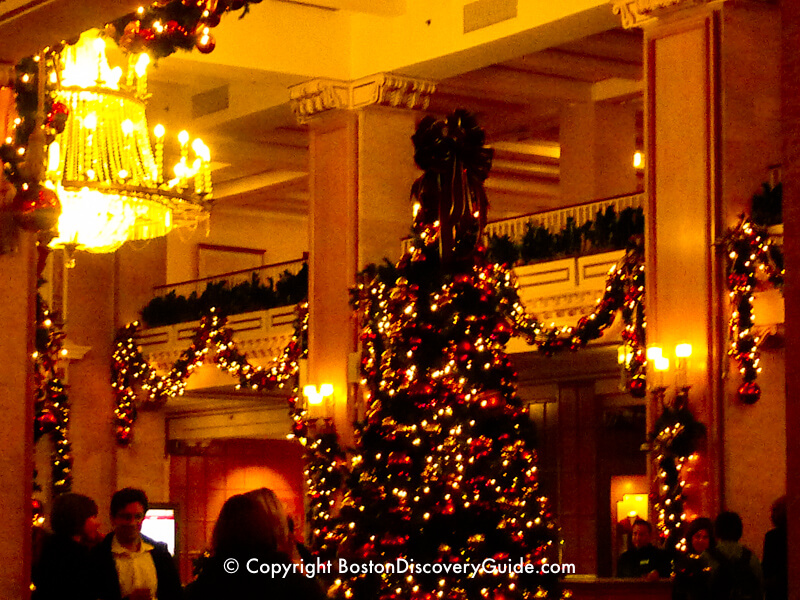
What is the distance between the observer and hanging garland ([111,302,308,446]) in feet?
57.8

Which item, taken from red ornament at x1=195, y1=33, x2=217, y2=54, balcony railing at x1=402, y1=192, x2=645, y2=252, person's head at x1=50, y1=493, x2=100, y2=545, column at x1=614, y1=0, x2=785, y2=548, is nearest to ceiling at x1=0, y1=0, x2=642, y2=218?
column at x1=614, y1=0, x2=785, y2=548

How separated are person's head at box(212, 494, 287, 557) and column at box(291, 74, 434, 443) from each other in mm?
12354

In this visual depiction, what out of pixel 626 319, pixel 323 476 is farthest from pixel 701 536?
pixel 323 476

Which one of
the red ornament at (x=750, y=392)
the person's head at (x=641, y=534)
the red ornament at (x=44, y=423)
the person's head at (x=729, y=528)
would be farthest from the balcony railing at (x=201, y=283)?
the person's head at (x=729, y=528)

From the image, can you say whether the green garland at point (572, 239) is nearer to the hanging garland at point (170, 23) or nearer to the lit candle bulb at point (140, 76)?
the lit candle bulb at point (140, 76)

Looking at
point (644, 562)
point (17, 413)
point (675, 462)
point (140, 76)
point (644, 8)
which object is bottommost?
point (644, 562)

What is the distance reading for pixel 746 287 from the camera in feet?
40.1

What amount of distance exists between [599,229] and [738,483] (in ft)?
10.3

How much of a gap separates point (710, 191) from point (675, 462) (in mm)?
2247

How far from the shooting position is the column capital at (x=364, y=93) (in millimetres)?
16328

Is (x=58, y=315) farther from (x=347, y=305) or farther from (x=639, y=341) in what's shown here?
(x=639, y=341)

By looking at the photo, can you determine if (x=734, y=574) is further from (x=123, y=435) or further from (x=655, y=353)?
(x=123, y=435)

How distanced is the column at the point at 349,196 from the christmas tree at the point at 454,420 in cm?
707

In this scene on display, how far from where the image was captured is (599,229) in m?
14.4
